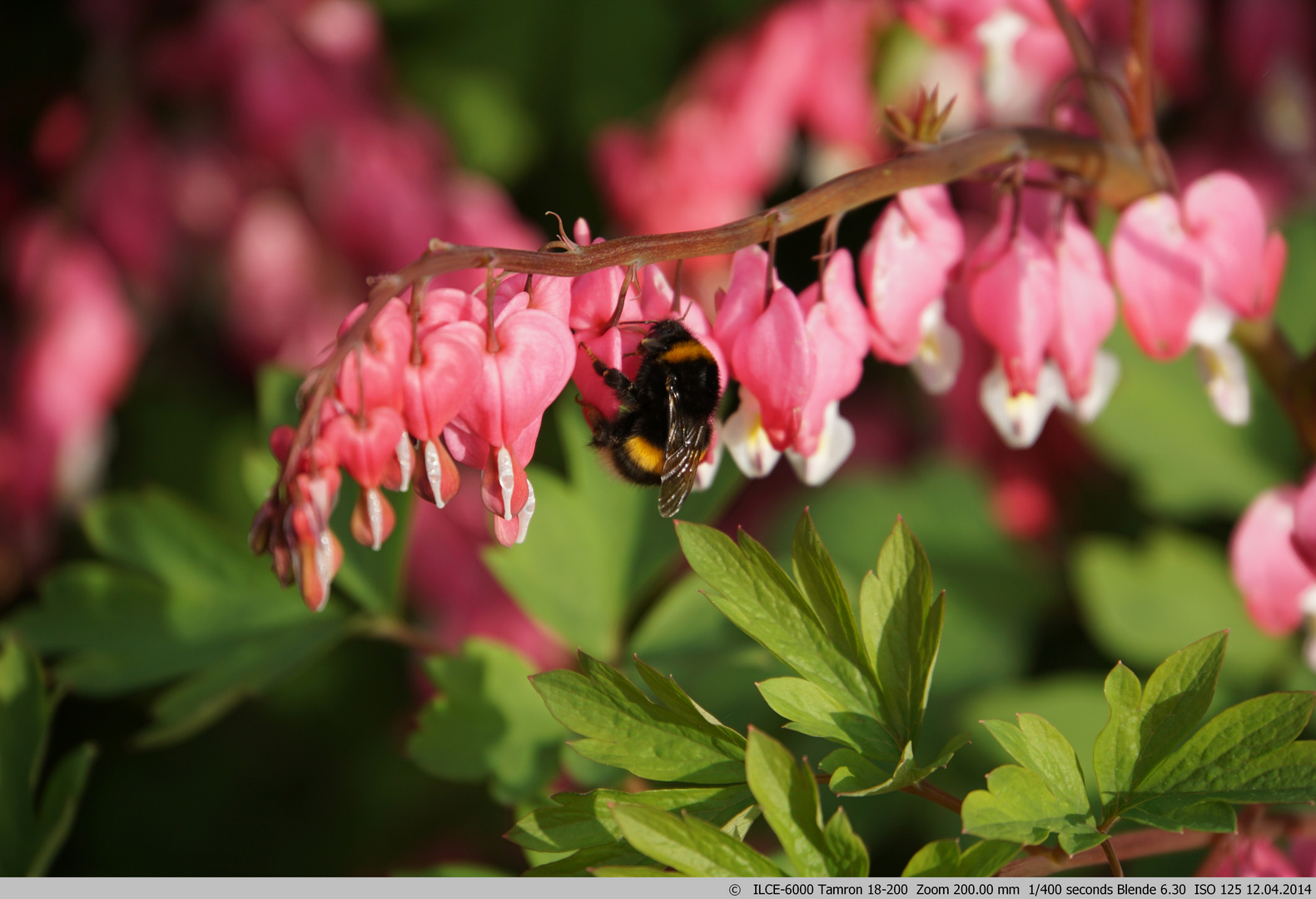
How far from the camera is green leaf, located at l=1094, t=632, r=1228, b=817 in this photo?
570 millimetres

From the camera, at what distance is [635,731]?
605 millimetres

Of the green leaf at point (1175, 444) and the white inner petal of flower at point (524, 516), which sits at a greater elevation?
the white inner petal of flower at point (524, 516)

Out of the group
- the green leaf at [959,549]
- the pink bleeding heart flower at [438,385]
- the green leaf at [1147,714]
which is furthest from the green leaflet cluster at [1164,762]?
the green leaf at [959,549]

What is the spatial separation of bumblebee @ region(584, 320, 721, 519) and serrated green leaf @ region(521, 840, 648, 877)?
232 mm

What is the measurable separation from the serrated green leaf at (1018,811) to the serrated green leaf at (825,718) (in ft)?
0.23

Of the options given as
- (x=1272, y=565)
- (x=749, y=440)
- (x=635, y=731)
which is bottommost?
(x=1272, y=565)

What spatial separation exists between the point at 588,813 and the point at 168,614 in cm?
55

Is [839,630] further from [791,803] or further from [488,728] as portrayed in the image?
[488,728]

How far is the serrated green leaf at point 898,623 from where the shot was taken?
1.97ft

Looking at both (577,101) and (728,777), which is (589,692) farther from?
(577,101)

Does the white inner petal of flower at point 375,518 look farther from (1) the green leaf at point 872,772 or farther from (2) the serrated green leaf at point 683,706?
(1) the green leaf at point 872,772

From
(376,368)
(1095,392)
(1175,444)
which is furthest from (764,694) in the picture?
(1175,444)

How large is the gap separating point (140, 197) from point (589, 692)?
1289mm

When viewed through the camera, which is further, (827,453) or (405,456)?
(827,453)
